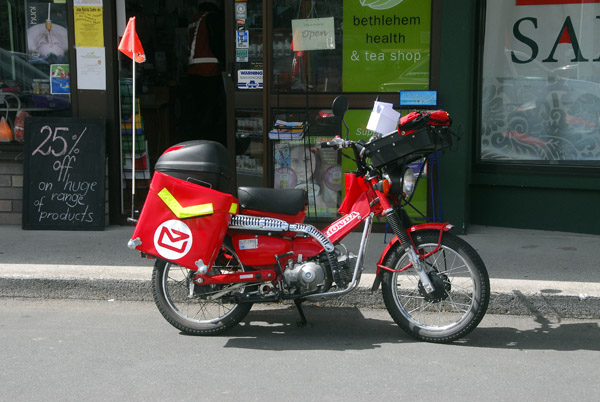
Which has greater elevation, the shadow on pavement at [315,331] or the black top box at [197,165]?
the black top box at [197,165]

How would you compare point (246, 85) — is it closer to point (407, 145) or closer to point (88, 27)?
point (88, 27)

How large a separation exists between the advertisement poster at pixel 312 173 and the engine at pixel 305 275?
8.20 feet

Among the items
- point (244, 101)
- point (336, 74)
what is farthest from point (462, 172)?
point (244, 101)

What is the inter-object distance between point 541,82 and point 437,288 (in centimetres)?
348

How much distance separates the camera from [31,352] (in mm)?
4371

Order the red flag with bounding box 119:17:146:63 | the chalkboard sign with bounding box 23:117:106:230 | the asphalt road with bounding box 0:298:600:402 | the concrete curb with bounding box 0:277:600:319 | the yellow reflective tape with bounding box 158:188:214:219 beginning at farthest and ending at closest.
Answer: the chalkboard sign with bounding box 23:117:106:230 → the red flag with bounding box 119:17:146:63 → the concrete curb with bounding box 0:277:600:319 → the yellow reflective tape with bounding box 158:188:214:219 → the asphalt road with bounding box 0:298:600:402

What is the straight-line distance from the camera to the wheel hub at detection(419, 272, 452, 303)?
4473 millimetres

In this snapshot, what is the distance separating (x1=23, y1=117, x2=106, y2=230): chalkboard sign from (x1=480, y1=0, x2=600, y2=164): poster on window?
382 cm

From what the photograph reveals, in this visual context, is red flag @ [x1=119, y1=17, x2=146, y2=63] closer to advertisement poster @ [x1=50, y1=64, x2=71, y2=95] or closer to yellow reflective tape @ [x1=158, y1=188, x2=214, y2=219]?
advertisement poster @ [x1=50, y1=64, x2=71, y2=95]

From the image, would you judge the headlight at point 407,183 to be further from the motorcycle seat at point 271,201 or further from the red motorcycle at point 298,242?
the motorcycle seat at point 271,201

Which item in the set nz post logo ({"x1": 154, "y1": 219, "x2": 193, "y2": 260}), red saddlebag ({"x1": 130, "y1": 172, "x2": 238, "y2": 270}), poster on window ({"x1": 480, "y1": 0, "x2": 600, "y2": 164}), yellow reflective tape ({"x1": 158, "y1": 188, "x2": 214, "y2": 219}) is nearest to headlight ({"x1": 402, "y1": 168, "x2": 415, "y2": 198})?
red saddlebag ({"x1": 130, "y1": 172, "x2": 238, "y2": 270})

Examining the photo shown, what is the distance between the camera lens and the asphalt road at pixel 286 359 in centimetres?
380

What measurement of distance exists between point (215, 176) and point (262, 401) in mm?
1441

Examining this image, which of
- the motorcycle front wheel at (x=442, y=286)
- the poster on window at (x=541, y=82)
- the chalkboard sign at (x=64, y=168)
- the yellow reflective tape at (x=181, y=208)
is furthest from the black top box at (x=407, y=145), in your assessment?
the chalkboard sign at (x=64, y=168)
